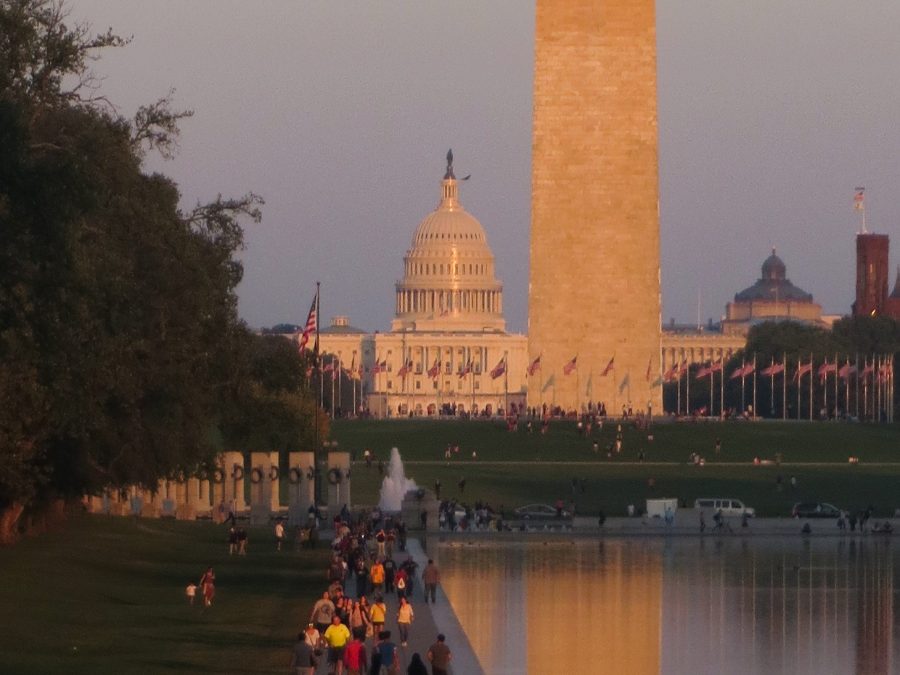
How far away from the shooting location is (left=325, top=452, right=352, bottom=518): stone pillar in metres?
60.1

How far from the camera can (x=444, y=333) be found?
173m

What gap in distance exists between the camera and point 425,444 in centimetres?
8188

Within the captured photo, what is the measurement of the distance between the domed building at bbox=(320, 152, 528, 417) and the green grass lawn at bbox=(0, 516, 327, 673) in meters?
111

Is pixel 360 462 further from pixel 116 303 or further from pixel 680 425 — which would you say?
pixel 116 303

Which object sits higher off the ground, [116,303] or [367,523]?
[116,303]

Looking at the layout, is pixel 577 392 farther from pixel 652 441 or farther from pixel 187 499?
pixel 187 499

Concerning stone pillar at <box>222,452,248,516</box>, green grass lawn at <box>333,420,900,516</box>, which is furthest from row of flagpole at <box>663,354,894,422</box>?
stone pillar at <box>222,452,248,516</box>

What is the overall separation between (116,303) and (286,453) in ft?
106

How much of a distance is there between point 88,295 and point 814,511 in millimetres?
29866

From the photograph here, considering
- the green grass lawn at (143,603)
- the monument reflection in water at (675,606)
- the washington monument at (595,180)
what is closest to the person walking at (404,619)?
the monument reflection in water at (675,606)

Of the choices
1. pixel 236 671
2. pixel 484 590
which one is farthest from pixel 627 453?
pixel 236 671

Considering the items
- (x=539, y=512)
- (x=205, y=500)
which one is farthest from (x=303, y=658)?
(x=205, y=500)

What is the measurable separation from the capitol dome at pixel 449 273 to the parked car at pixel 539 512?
120 m

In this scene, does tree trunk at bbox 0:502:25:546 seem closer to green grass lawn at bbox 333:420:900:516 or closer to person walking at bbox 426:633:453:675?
person walking at bbox 426:633:453:675
